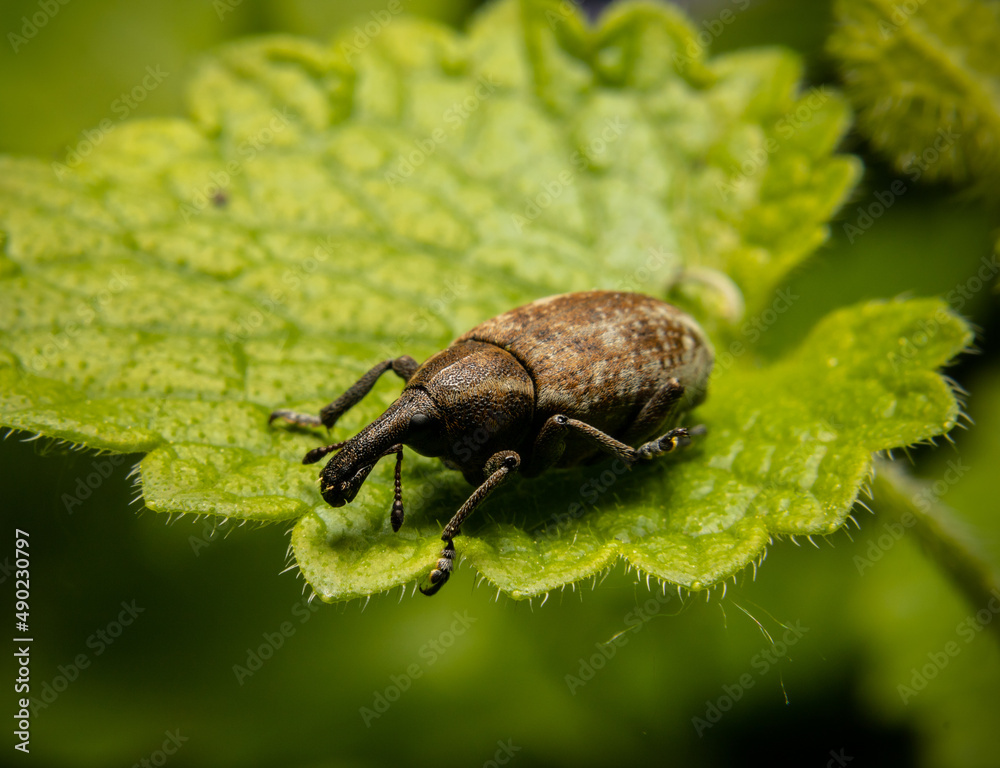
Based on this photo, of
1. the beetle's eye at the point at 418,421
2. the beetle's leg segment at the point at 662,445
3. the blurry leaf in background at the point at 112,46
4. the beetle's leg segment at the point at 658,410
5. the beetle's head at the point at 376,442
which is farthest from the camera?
the blurry leaf in background at the point at 112,46

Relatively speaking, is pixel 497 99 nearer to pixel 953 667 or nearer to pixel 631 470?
pixel 631 470

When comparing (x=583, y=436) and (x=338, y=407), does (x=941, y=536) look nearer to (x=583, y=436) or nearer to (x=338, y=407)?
(x=583, y=436)

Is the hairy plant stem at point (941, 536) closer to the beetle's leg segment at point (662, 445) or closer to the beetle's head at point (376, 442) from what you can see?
the beetle's leg segment at point (662, 445)

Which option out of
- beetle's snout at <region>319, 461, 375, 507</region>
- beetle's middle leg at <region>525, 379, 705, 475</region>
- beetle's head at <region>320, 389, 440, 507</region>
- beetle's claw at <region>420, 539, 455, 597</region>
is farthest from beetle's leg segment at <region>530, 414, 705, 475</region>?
beetle's snout at <region>319, 461, 375, 507</region>

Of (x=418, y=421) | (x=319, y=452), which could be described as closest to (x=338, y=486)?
(x=319, y=452)

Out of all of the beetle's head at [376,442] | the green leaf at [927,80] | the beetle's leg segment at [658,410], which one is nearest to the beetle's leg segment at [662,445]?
the beetle's leg segment at [658,410]

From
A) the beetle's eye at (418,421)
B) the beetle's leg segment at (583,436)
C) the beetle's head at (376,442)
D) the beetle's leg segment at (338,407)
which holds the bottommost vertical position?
the beetle's leg segment at (338,407)

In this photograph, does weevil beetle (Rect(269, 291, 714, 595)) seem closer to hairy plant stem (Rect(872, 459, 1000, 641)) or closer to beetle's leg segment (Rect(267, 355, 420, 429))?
beetle's leg segment (Rect(267, 355, 420, 429))
